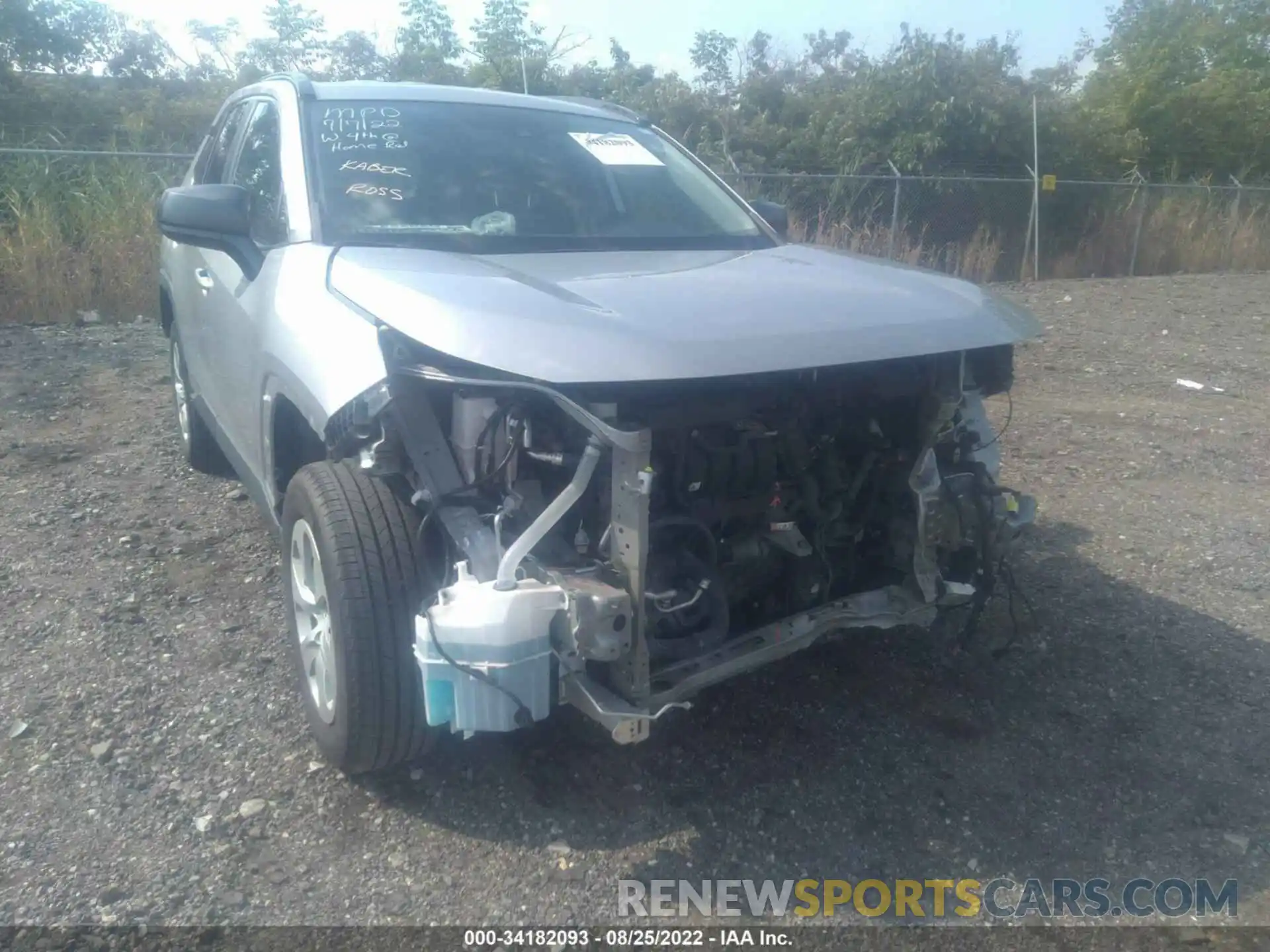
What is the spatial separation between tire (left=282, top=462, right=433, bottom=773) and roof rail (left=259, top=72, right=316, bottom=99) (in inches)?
65.9

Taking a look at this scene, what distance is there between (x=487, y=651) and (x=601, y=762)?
0.87 m

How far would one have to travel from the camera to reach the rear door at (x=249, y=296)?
3391 mm

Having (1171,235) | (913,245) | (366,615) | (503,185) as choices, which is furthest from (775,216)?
(1171,235)

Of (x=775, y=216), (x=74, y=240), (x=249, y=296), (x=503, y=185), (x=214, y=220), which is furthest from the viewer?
(x=74, y=240)

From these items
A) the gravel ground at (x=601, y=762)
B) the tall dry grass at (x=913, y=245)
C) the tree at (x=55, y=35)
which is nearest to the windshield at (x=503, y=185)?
the gravel ground at (x=601, y=762)

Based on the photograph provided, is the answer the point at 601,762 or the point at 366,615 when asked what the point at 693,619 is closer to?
the point at 601,762

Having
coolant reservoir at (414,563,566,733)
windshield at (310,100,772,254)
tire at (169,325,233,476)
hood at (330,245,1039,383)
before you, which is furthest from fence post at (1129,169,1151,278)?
coolant reservoir at (414,563,566,733)

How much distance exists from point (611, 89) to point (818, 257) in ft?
61.0

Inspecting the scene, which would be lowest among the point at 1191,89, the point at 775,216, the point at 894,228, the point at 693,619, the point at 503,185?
the point at 693,619

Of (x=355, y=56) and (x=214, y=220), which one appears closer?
(x=214, y=220)

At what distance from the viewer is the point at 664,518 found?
2.77 metres

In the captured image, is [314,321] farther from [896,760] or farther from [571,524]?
[896,760]

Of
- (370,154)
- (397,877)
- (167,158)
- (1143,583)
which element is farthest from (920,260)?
(397,877)

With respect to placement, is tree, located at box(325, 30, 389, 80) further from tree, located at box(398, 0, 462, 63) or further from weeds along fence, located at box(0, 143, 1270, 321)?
weeds along fence, located at box(0, 143, 1270, 321)
